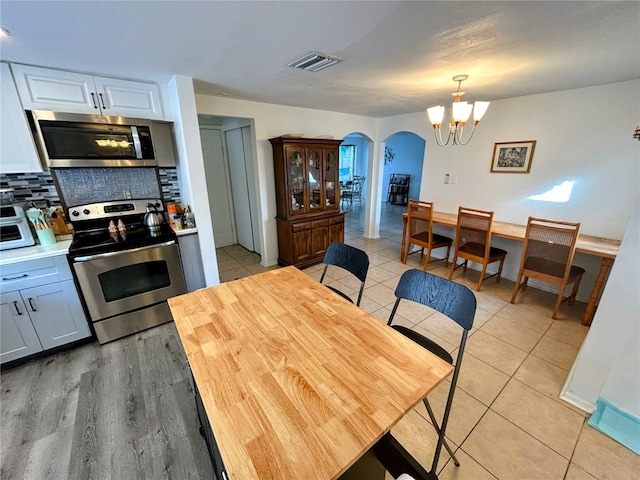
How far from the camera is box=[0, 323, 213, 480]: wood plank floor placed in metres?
1.35

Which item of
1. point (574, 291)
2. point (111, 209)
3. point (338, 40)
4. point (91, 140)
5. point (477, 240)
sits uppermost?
point (338, 40)

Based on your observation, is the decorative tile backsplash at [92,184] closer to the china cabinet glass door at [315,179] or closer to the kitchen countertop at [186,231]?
the kitchen countertop at [186,231]

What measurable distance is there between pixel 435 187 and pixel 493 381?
292 cm

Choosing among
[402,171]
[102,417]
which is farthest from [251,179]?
[402,171]

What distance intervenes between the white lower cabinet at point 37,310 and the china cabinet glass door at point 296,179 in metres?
2.35

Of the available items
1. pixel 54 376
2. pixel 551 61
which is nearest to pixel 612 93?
pixel 551 61

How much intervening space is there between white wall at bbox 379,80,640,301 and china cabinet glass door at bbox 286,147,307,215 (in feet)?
7.33

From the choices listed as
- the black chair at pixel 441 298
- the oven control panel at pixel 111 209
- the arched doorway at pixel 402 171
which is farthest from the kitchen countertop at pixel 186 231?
the arched doorway at pixel 402 171

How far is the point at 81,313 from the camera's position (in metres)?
2.13

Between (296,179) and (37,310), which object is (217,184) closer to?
(296,179)

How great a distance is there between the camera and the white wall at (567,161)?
8.11 ft

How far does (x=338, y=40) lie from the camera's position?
154 centimetres

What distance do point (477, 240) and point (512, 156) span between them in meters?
1.12

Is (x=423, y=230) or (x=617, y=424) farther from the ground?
(x=423, y=230)
